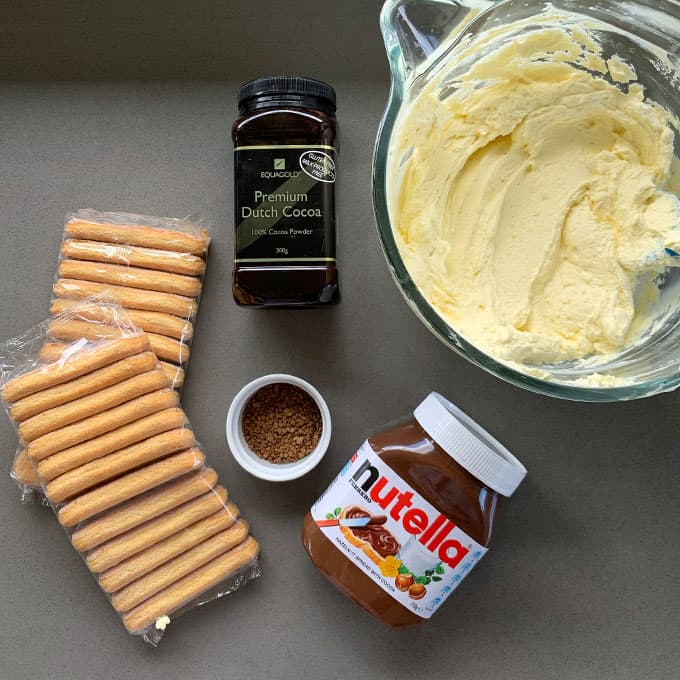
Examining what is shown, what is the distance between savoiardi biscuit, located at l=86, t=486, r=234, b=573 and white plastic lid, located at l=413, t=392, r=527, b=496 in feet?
1.06

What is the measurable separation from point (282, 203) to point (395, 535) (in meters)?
0.45

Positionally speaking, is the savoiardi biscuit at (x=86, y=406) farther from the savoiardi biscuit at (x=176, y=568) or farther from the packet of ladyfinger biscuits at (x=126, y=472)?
the savoiardi biscuit at (x=176, y=568)

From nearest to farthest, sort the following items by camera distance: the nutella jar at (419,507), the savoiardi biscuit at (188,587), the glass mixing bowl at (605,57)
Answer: the glass mixing bowl at (605,57) → the nutella jar at (419,507) → the savoiardi biscuit at (188,587)

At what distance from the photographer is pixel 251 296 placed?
919 millimetres

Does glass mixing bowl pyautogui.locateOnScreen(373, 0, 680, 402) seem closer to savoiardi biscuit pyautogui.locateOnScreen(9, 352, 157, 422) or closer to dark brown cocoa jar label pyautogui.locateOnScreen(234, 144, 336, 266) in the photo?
dark brown cocoa jar label pyautogui.locateOnScreen(234, 144, 336, 266)

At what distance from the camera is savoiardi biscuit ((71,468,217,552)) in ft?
3.01

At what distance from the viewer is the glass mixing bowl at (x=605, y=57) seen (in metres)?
0.72

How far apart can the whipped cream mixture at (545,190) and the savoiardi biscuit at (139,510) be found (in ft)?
1.43

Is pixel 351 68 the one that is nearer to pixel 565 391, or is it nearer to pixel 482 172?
pixel 482 172

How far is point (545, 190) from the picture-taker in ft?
2.83

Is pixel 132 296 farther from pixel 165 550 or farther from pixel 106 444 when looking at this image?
pixel 165 550

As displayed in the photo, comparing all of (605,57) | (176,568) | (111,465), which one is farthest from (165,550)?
(605,57)

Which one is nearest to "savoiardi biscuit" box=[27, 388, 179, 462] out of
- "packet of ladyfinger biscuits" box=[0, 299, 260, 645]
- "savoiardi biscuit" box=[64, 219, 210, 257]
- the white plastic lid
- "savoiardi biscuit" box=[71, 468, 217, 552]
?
"packet of ladyfinger biscuits" box=[0, 299, 260, 645]

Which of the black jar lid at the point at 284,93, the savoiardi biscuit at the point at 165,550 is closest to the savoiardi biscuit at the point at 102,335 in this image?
the savoiardi biscuit at the point at 165,550
